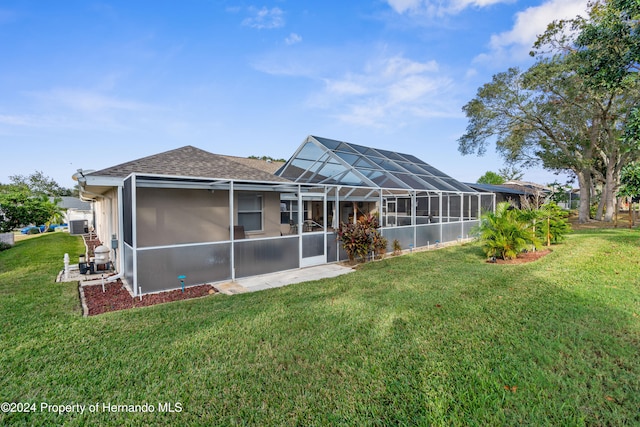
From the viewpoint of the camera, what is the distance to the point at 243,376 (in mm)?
3117

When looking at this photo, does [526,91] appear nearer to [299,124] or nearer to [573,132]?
[573,132]

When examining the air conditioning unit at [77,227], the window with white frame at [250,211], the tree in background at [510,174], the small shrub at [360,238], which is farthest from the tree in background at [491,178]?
the air conditioning unit at [77,227]

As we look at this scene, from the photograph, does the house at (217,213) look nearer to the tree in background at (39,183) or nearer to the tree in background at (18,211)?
the tree in background at (18,211)

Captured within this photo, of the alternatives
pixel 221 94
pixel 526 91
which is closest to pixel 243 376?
pixel 221 94

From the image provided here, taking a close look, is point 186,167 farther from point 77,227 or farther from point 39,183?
point 39,183

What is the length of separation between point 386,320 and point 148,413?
330 centimetres

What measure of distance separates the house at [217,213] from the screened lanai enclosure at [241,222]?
0.08 feet

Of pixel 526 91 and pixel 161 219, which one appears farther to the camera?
pixel 526 91

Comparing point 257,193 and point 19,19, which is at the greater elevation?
point 19,19

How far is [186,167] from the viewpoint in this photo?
7762 mm

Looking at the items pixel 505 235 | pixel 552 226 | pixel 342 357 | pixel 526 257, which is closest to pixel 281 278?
pixel 342 357

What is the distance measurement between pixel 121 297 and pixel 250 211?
450 centimetres

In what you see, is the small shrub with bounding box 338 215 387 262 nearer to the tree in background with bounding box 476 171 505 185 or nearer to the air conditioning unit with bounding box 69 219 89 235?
the air conditioning unit with bounding box 69 219 89 235

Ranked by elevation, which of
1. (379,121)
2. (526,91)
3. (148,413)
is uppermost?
(526,91)
